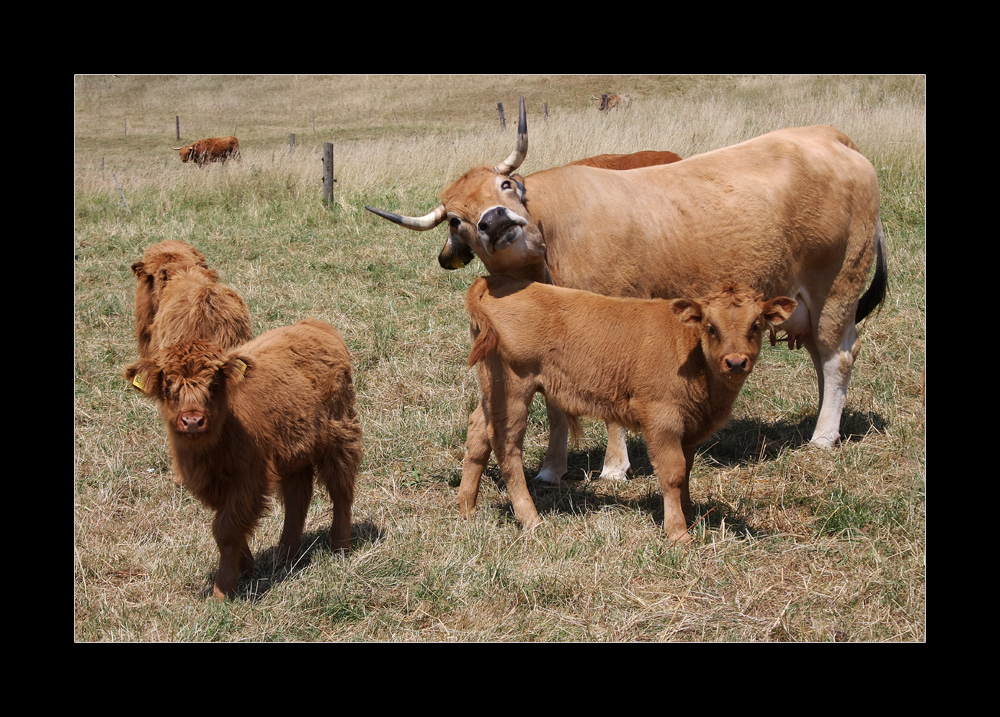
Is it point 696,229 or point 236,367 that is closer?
point 236,367

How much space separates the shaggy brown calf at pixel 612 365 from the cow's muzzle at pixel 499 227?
1.03ft

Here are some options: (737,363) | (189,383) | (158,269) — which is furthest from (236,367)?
(158,269)

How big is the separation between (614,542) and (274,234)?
8960 mm

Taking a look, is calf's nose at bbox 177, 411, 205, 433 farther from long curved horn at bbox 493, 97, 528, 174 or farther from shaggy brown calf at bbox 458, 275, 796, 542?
long curved horn at bbox 493, 97, 528, 174

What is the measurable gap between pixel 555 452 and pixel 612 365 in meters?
1.49

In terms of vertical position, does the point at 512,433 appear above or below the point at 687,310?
below

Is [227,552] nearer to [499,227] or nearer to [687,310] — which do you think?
[499,227]

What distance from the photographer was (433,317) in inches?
381

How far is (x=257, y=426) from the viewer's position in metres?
4.70

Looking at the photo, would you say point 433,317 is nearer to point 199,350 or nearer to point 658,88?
point 199,350

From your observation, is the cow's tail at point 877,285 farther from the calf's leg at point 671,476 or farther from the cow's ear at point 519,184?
the cow's ear at point 519,184

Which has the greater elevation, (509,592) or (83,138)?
(83,138)

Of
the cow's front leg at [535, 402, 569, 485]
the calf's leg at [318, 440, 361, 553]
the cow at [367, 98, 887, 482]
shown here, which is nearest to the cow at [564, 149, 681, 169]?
the cow at [367, 98, 887, 482]

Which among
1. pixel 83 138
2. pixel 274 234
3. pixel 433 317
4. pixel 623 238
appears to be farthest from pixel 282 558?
pixel 83 138
